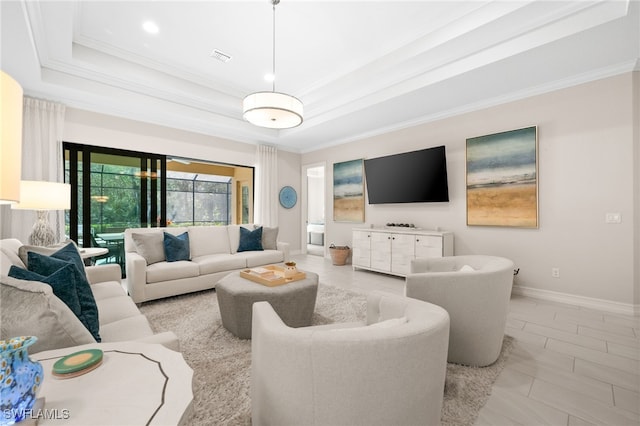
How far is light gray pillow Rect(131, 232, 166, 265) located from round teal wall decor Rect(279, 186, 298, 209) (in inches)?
128

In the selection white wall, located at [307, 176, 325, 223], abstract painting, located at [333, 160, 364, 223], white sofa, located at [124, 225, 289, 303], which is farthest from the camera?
white wall, located at [307, 176, 325, 223]

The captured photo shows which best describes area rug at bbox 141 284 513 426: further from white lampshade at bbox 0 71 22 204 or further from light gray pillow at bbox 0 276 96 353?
white lampshade at bbox 0 71 22 204

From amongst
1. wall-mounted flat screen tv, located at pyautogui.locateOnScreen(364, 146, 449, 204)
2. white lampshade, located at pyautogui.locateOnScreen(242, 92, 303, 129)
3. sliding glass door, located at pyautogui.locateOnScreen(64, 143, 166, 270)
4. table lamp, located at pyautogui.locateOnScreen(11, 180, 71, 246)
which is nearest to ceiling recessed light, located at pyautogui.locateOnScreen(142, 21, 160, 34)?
white lampshade, located at pyautogui.locateOnScreen(242, 92, 303, 129)

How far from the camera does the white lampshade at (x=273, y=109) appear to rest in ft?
9.30

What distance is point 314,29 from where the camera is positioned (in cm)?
311

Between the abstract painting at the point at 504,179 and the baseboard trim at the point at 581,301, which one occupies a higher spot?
the abstract painting at the point at 504,179

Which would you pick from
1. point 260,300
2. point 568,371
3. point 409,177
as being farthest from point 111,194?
point 568,371

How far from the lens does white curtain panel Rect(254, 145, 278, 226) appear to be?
245 inches

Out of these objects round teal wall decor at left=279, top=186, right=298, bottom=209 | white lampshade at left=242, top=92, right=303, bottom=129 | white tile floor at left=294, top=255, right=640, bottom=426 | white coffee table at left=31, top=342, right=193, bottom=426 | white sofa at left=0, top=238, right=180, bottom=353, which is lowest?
white tile floor at left=294, top=255, right=640, bottom=426

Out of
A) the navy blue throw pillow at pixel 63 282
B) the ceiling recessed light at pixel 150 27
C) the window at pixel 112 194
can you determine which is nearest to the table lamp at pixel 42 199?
the window at pixel 112 194

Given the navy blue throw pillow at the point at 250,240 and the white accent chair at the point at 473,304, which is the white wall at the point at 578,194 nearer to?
the white accent chair at the point at 473,304

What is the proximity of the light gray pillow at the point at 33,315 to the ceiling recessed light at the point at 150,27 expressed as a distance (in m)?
3.12

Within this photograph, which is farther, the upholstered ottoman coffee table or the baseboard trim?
the baseboard trim

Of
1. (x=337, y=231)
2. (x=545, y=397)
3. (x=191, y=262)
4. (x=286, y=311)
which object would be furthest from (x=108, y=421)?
(x=337, y=231)
